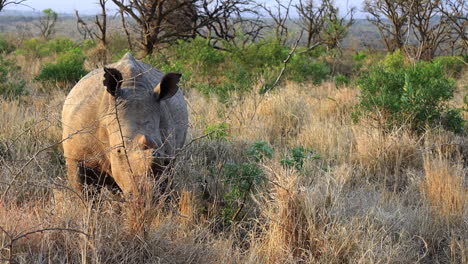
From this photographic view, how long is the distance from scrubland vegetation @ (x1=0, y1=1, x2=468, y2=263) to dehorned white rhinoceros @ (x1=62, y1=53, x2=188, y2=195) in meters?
0.20

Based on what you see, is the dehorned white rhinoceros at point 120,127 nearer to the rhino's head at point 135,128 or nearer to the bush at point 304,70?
the rhino's head at point 135,128

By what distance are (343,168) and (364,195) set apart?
386 mm

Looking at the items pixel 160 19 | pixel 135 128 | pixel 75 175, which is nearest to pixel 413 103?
pixel 135 128

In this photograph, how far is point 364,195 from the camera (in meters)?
4.91

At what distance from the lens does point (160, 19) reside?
48.3 feet

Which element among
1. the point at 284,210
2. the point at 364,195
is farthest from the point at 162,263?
the point at 364,195

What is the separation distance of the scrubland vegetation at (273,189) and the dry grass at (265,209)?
14 mm

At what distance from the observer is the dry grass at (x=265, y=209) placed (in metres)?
3.23

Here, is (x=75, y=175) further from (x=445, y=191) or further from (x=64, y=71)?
(x=64, y=71)

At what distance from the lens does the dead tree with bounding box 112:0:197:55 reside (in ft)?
47.9

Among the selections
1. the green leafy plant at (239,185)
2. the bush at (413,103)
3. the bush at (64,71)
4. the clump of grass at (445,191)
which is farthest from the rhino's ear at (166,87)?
the bush at (64,71)

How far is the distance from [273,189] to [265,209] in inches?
6.3

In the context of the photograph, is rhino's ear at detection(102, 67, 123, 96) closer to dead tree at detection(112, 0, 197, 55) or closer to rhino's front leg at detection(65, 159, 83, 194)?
rhino's front leg at detection(65, 159, 83, 194)

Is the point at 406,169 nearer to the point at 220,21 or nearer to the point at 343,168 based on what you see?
the point at 343,168
